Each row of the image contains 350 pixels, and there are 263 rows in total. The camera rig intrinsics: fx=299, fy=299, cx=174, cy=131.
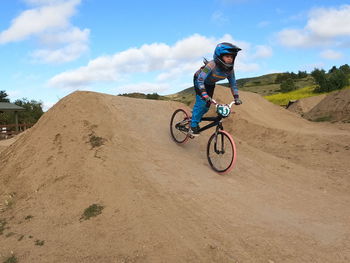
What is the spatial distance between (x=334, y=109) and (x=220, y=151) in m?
16.4

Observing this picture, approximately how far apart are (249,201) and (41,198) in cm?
410

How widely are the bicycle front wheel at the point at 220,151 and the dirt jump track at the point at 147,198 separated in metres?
0.23

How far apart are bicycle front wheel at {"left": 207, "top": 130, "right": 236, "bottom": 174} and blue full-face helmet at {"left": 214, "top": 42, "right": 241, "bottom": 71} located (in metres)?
1.51

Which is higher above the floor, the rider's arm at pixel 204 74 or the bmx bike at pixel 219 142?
the rider's arm at pixel 204 74

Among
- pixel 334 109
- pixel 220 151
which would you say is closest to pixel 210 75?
pixel 220 151

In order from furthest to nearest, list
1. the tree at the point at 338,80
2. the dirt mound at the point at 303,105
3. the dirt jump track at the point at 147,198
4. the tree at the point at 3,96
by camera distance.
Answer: the tree at the point at 3,96, the tree at the point at 338,80, the dirt mound at the point at 303,105, the dirt jump track at the point at 147,198

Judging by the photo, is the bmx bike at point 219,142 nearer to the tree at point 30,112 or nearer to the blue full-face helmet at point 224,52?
the blue full-face helmet at point 224,52

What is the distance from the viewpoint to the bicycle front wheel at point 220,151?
688cm

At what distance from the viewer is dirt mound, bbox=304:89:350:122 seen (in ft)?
61.5

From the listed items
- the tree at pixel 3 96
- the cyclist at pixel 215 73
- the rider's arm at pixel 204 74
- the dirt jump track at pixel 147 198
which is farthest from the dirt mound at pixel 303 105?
the tree at pixel 3 96

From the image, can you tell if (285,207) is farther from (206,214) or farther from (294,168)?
(294,168)

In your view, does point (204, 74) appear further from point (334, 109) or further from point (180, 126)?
point (334, 109)

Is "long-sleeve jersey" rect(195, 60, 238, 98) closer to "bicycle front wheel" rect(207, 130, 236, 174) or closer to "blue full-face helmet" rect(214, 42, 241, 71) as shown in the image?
"blue full-face helmet" rect(214, 42, 241, 71)

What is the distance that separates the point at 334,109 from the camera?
20.1 meters
